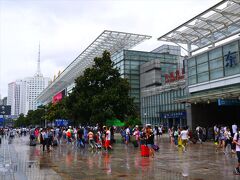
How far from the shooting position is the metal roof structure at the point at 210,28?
1117 inches

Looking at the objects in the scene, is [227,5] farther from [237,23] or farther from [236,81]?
[236,81]

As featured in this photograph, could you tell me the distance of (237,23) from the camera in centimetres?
3122

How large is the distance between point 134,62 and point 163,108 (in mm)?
15939

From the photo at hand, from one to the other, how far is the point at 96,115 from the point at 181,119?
3632 centimetres

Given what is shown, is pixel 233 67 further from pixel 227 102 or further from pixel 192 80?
pixel 192 80

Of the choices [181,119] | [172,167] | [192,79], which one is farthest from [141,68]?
[172,167]

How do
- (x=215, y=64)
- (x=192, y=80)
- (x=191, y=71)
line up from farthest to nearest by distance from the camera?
(x=191, y=71) < (x=192, y=80) < (x=215, y=64)

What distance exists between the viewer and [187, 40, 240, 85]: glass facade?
95.6ft

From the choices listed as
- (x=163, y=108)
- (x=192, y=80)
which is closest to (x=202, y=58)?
(x=192, y=80)

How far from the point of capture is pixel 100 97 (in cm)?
2939

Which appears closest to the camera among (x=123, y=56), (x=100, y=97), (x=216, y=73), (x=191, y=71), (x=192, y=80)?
(x=100, y=97)

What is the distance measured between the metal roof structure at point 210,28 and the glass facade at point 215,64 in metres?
1.35

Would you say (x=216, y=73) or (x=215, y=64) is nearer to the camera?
(x=216, y=73)

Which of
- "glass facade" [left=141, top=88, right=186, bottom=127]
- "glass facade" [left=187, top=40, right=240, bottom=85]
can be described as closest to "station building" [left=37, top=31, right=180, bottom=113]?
"glass facade" [left=141, top=88, right=186, bottom=127]
